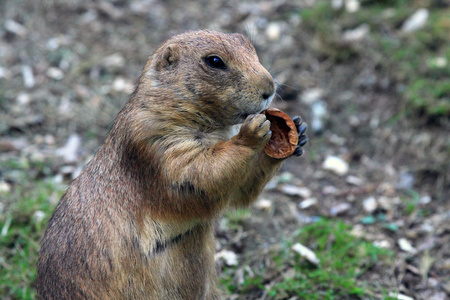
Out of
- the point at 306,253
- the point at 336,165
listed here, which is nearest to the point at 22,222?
the point at 306,253

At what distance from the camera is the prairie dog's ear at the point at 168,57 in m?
3.28

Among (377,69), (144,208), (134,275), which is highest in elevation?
(144,208)

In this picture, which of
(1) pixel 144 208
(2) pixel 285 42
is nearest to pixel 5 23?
(2) pixel 285 42

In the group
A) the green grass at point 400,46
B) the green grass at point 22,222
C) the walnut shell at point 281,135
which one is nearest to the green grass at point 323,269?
the walnut shell at point 281,135

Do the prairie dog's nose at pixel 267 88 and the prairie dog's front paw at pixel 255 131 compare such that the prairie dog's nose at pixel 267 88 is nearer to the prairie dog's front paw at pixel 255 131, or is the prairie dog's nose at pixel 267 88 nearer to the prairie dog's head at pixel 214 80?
the prairie dog's head at pixel 214 80

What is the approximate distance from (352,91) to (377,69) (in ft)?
1.37

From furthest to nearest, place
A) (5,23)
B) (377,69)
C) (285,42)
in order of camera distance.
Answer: (5,23)
(285,42)
(377,69)

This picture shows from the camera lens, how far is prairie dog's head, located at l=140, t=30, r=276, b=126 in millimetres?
3057

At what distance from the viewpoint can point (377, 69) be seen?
21.0 feet

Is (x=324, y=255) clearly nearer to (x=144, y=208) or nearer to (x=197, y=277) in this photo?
(x=197, y=277)

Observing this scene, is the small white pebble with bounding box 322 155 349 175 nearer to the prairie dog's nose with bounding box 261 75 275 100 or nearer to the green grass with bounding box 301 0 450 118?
the green grass with bounding box 301 0 450 118

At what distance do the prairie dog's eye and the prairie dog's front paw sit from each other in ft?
1.35

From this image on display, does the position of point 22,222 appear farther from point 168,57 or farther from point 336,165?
point 336,165

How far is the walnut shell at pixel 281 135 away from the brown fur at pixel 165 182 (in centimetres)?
21
